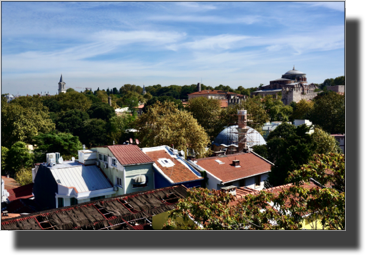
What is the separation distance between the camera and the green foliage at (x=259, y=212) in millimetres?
3193

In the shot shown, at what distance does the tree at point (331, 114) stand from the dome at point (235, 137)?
6.20m

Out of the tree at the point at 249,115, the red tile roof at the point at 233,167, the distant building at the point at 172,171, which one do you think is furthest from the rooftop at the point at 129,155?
the tree at the point at 249,115

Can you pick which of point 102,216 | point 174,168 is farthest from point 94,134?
point 102,216

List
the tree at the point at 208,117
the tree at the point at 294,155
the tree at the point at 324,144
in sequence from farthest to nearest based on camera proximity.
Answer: the tree at the point at 208,117
the tree at the point at 324,144
the tree at the point at 294,155

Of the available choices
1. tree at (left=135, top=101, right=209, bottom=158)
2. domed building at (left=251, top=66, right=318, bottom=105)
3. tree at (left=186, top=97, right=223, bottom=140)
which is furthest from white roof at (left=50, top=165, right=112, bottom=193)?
domed building at (left=251, top=66, right=318, bottom=105)

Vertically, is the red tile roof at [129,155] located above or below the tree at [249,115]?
below

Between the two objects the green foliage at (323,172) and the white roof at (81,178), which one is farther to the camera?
the white roof at (81,178)

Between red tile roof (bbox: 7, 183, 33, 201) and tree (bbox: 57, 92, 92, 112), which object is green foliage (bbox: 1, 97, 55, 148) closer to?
tree (bbox: 57, 92, 92, 112)

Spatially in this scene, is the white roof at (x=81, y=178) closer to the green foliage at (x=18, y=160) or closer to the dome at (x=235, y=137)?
the green foliage at (x=18, y=160)
